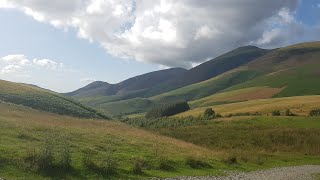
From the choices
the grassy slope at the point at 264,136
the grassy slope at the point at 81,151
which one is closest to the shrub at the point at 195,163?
the grassy slope at the point at 81,151

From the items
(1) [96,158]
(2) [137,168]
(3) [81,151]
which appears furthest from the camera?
(3) [81,151]

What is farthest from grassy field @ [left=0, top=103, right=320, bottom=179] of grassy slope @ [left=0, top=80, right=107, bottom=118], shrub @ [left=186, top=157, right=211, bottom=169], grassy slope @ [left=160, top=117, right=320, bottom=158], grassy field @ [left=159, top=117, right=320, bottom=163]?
grassy slope @ [left=0, top=80, right=107, bottom=118]

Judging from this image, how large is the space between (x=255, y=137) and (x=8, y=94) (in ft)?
215

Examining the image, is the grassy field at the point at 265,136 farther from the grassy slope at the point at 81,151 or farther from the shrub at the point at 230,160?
the grassy slope at the point at 81,151

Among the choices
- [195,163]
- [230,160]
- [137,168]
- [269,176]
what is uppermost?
[137,168]

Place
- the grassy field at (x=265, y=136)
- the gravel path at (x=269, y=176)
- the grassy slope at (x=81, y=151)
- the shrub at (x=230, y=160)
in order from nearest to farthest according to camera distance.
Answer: the grassy slope at (x=81, y=151) < the gravel path at (x=269, y=176) < the shrub at (x=230, y=160) < the grassy field at (x=265, y=136)

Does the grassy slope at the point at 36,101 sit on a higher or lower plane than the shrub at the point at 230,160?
higher

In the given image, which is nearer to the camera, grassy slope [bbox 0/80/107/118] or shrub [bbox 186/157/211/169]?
shrub [bbox 186/157/211/169]

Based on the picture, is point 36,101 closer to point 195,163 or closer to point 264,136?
point 264,136

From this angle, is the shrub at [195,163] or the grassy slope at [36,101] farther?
the grassy slope at [36,101]

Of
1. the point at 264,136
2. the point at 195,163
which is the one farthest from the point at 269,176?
the point at 264,136

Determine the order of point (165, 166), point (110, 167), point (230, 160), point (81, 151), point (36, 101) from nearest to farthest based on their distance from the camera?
point (110, 167) → point (165, 166) → point (81, 151) → point (230, 160) → point (36, 101)

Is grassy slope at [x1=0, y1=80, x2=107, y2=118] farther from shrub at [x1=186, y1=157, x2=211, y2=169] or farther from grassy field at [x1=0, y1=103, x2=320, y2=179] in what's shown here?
shrub at [x1=186, y1=157, x2=211, y2=169]

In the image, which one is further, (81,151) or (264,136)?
(264,136)
